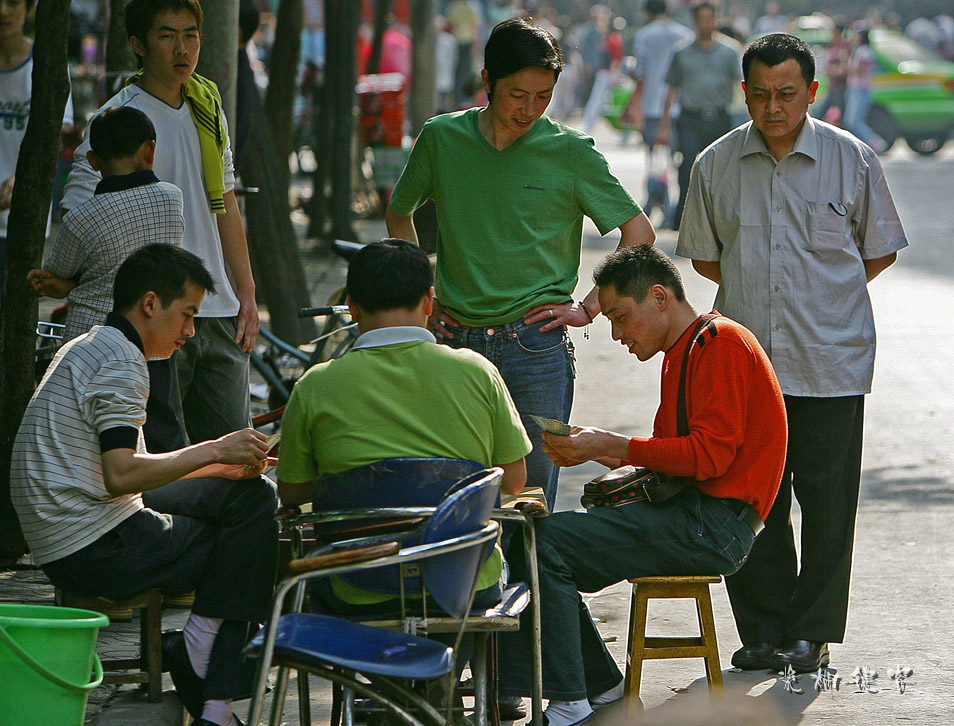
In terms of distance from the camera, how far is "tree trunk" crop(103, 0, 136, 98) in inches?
263

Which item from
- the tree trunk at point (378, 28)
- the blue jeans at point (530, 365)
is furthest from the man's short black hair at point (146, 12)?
the tree trunk at point (378, 28)

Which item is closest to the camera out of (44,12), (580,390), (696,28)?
(44,12)

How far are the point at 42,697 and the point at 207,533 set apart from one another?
2.25 feet

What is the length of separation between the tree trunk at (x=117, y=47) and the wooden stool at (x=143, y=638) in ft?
11.0

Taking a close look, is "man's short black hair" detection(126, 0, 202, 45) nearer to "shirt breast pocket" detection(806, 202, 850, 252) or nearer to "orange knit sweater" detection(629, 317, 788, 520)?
"orange knit sweater" detection(629, 317, 788, 520)

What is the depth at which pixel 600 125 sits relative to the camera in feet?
111

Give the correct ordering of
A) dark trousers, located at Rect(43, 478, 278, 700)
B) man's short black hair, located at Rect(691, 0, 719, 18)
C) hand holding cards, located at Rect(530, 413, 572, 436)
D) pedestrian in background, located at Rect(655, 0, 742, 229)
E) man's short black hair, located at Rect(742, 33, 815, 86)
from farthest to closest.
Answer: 1. pedestrian in background, located at Rect(655, 0, 742, 229)
2. man's short black hair, located at Rect(691, 0, 719, 18)
3. man's short black hair, located at Rect(742, 33, 815, 86)
4. hand holding cards, located at Rect(530, 413, 572, 436)
5. dark trousers, located at Rect(43, 478, 278, 700)

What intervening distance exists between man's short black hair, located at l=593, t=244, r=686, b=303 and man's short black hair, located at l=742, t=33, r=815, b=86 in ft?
2.82

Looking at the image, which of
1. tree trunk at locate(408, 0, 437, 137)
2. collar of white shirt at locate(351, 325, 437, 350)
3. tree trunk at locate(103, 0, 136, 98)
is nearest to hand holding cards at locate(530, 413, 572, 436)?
collar of white shirt at locate(351, 325, 437, 350)

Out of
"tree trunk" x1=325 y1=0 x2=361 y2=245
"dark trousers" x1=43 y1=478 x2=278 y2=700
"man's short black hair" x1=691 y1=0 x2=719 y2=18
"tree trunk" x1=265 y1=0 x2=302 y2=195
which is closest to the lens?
"dark trousers" x1=43 y1=478 x2=278 y2=700

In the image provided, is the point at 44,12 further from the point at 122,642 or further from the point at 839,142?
the point at 839,142

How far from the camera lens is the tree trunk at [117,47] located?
6.68 metres

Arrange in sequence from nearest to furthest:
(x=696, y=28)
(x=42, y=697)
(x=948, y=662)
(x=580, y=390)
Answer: (x=42, y=697), (x=948, y=662), (x=580, y=390), (x=696, y=28)

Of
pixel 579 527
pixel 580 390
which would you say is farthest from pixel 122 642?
pixel 580 390
